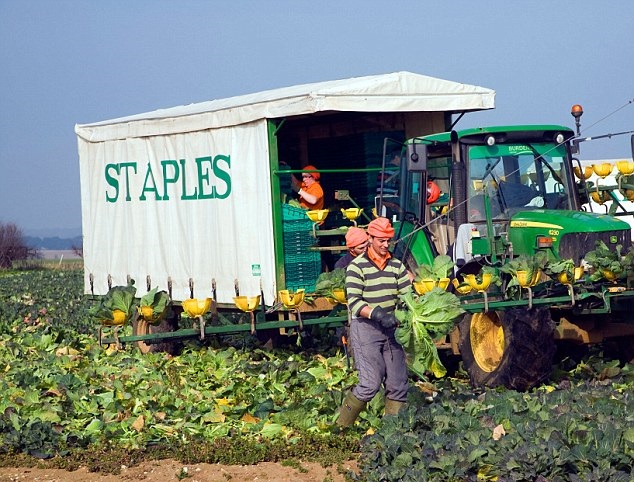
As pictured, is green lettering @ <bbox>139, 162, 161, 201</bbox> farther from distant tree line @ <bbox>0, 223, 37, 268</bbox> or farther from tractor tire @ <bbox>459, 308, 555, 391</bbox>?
distant tree line @ <bbox>0, 223, 37, 268</bbox>

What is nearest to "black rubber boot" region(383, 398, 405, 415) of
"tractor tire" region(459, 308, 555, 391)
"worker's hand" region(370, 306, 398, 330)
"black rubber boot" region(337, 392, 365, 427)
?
"black rubber boot" region(337, 392, 365, 427)

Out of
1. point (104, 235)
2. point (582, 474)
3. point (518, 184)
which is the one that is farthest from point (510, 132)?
point (104, 235)

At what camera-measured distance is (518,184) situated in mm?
12297

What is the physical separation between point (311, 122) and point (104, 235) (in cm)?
370

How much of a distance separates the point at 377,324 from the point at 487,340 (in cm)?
251

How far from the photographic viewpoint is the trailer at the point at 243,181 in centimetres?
1364

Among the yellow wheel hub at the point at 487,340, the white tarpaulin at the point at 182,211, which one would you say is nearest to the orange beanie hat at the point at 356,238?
the yellow wheel hub at the point at 487,340

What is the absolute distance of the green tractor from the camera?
11297 mm

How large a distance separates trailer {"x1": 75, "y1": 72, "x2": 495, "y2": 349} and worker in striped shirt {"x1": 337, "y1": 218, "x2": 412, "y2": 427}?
2095 millimetres

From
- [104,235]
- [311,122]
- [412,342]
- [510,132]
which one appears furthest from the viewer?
[104,235]

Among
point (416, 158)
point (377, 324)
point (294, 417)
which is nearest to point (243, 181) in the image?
point (416, 158)

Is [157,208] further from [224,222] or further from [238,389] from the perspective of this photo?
[238,389]

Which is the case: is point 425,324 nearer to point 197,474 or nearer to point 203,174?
point 197,474

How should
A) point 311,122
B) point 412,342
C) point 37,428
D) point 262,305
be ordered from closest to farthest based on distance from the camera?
point 412,342 → point 37,428 → point 262,305 → point 311,122
